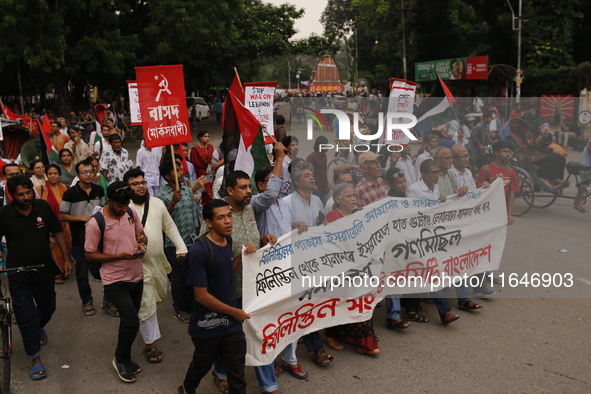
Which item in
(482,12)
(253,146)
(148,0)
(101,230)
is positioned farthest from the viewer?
(482,12)

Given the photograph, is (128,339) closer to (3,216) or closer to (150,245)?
(150,245)

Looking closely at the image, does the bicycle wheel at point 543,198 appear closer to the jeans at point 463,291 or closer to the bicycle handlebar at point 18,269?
the jeans at point 463,291

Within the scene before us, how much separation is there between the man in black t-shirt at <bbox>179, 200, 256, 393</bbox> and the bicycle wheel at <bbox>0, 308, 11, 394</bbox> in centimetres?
148

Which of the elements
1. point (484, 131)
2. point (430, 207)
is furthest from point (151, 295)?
point (484, 131)

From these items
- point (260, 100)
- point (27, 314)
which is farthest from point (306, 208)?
point (260, 100)

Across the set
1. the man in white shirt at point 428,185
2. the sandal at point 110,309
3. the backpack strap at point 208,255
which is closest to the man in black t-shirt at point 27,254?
the sandal at point 110,309

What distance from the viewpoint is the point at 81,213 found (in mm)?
5934

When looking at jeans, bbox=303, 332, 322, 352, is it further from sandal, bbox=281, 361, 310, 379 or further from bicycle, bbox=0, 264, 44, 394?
bicycle, bbox=0, 264, 44, 394

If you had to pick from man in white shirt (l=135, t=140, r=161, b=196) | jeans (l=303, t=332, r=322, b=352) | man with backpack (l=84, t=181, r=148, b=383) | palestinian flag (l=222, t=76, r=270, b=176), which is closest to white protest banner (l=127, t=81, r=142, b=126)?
man in white shirt (l=135, t=140, r=161, b=196)

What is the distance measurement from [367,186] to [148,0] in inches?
966

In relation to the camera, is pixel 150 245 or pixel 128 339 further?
pixel 150 245

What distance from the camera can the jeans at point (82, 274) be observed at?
230 inches

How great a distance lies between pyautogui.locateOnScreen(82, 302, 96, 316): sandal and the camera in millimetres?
5891

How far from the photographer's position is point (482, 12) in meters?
35.5
